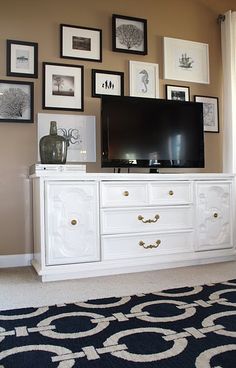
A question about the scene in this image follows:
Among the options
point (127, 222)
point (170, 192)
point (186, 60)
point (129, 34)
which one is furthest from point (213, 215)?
point (129, 34)

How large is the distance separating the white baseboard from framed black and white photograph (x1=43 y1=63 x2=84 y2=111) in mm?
1285

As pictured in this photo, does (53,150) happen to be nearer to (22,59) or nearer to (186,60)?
(22,59)

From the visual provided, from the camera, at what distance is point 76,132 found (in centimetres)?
315

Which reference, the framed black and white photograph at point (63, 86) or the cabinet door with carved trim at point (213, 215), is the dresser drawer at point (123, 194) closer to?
the cabinet door with carved trim at point (213, 215)

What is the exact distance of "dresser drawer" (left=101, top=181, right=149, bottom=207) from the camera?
8.63 feet

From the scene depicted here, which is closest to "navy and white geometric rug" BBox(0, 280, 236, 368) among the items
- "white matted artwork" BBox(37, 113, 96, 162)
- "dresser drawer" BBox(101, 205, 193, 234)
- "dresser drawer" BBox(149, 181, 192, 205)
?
"dresser drawer" BBox(101, 205, 193, 234)

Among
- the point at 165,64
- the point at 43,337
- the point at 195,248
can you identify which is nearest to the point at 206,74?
the point at 165,64

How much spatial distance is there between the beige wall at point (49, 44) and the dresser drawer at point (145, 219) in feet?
2.29

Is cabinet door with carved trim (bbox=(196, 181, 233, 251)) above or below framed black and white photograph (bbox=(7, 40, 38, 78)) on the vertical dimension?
below

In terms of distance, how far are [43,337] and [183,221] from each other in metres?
1.65

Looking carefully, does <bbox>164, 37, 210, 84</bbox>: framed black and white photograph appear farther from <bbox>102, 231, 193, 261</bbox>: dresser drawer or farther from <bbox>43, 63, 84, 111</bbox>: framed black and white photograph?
<bbox>102, 231, 193, 261</bbox>: dresser drawer

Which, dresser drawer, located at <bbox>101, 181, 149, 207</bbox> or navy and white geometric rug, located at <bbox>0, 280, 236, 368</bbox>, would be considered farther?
dresser drawer, located at <bbox>101, 181, 149, 207</bbox>

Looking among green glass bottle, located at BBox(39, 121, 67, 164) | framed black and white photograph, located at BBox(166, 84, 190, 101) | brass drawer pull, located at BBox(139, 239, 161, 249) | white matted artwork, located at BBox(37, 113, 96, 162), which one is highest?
framed black and white photograph, located at BBox(166, 84, 190, 101)

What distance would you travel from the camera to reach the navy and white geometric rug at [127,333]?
1289 millimetres
